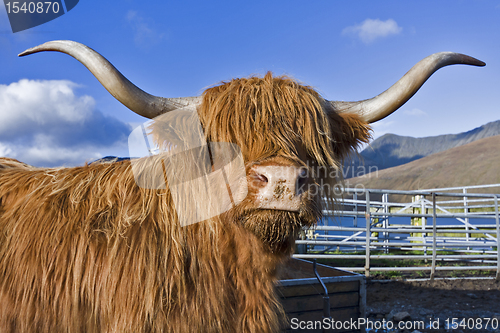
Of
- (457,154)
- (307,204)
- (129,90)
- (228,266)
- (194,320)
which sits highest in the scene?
(457,154)

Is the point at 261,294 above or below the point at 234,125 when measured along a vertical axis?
below

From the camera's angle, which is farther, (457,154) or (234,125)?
(457,154)

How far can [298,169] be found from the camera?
4.56 ft

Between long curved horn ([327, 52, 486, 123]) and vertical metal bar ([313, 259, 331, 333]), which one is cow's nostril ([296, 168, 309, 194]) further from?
vertical metal bar ([313, 259, 331, 333])

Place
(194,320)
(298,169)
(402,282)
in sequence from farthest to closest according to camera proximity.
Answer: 1. (402,282)
2. (194,320)
3. (298,169)

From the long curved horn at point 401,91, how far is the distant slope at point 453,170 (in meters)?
116

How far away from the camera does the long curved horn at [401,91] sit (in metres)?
1.83

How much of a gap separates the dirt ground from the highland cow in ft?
11.9

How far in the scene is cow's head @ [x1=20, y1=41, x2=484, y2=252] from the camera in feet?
4.64

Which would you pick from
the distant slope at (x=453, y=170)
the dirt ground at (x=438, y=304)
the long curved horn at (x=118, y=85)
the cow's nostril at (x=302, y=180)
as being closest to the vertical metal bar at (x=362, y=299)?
the dirt ground at (x=438, y=304)

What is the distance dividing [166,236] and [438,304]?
A: 5.48 meters

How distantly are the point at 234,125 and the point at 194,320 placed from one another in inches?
37.8

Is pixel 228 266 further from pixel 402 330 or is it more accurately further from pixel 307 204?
pixel 402 330

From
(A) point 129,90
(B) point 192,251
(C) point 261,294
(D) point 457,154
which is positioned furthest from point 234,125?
(D) point 457,154
